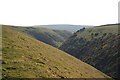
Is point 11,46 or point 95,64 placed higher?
point 11,46

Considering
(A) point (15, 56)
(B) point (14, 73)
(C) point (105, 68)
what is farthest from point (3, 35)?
(C) point (105, 68)

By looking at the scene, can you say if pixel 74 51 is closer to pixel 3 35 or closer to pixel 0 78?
pixel 3 35

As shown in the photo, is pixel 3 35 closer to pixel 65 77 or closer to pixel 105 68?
pixel 65 77

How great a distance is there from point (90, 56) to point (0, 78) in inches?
3423

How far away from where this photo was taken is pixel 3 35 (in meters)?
51.8

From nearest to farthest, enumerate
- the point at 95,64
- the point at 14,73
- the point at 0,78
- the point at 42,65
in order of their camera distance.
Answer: the point at 0,78 → the point at 14,73 → the point at 42,65 → the point at 95,64

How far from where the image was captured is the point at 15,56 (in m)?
40.8

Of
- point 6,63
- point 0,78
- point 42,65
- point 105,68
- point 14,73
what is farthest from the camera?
point 105,68

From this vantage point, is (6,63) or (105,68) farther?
(105,68)

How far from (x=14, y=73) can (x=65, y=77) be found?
8.38 meters

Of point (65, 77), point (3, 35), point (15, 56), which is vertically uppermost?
point (3, 35)

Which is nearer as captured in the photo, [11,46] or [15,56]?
[15,56]

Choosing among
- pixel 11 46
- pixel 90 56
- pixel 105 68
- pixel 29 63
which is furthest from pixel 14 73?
pixel 90 56

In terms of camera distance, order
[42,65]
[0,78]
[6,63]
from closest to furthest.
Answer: [0,78] < [6,63] < [42,65]
